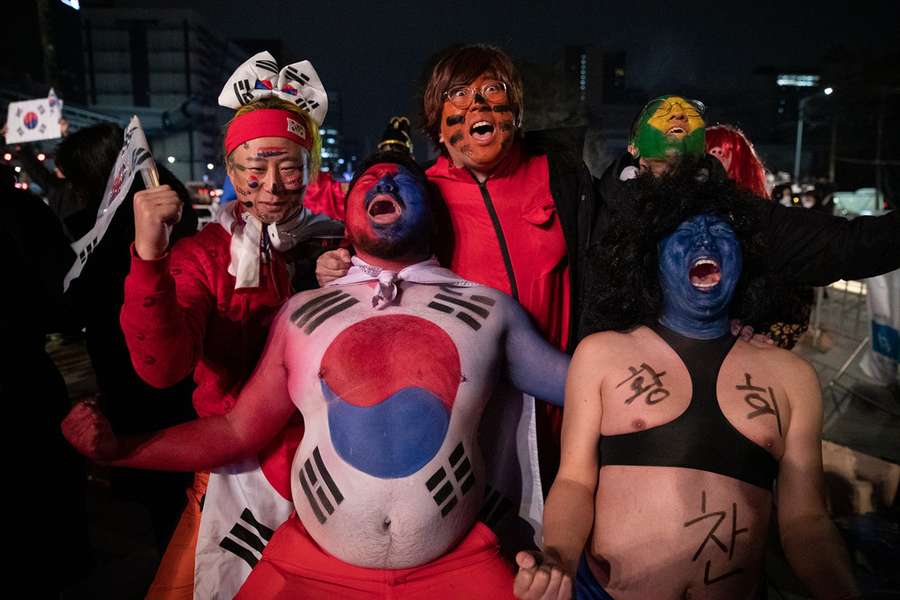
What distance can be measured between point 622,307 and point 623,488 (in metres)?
0.55

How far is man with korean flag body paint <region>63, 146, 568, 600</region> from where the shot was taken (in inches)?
68.7

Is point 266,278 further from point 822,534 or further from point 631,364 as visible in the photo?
point 822,534

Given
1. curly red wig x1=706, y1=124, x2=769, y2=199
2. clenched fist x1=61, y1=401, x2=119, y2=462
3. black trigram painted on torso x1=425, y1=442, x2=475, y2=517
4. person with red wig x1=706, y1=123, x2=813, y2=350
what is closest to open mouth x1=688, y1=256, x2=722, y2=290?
person with red wig x1=706, y1=123, x2=813, y2=350

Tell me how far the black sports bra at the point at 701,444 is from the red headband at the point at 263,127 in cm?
149

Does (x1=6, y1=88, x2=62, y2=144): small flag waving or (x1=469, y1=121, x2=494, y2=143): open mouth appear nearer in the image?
(x1=469, y1=121, x2=494, y2=143): open mouth

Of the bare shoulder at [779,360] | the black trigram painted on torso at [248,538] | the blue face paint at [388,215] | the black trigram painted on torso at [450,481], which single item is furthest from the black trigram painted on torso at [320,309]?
the bare shoulder at [779,360]

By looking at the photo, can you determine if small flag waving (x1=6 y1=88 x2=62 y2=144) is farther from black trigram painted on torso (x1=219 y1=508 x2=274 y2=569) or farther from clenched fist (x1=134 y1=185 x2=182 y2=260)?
black trigram painted on torso (x1=219 y1=508 x2=274 y2=569)

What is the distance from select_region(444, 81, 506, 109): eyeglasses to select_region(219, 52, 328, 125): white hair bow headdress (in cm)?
53

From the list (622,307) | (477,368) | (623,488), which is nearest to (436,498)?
(477,368)

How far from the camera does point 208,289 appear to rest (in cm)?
204

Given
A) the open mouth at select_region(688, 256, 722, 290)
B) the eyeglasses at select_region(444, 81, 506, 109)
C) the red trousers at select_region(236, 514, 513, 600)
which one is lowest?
the red trousers at select_region(236, 514, 513, 600)

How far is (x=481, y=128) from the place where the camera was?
7.38ft

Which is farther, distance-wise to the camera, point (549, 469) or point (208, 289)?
point (549, 469)

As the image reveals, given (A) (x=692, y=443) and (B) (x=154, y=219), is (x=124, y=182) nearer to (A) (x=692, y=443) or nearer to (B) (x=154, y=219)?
(B) (x=154, y=219)
